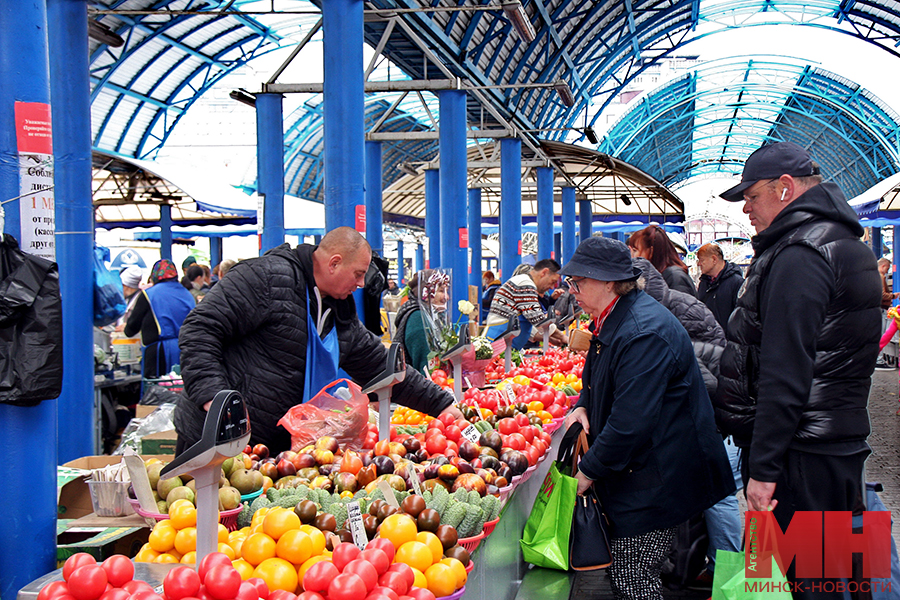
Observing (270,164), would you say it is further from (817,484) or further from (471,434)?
(817,484)

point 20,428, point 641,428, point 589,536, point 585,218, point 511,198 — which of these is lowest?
point 589,536

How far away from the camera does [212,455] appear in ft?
5.18

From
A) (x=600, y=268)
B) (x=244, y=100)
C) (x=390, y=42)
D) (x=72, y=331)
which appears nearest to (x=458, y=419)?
(x=600, y=268)

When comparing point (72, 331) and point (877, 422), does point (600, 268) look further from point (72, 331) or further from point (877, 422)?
point (877, 422)

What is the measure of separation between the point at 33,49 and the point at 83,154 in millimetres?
3696

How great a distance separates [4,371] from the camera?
6.57 feet


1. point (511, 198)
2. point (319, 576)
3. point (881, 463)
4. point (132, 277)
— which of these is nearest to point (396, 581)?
point (319, 576)

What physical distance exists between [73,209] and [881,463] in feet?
22.4

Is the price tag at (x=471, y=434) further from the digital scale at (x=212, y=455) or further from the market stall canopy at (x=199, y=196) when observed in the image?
the market stall canopy at (x=199, y=196)

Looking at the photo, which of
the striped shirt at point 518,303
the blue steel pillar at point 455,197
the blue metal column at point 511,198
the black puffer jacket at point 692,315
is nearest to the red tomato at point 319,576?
the black puffer jacket at point 692,315

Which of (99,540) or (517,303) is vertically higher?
(517,303)

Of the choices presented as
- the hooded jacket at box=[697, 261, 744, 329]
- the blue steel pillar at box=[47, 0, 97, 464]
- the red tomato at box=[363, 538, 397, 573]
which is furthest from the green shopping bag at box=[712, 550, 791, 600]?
the blue steel pillar at box=[47, 0, 97, 464]

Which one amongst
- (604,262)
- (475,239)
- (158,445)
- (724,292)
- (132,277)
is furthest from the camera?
(475,239)

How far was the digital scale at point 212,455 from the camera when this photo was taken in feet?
5.16
